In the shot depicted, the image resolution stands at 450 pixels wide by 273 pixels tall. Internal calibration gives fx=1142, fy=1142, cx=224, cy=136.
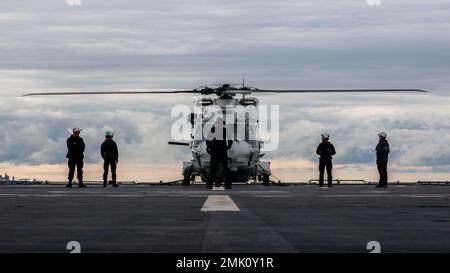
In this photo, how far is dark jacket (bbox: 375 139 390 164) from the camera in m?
47.0

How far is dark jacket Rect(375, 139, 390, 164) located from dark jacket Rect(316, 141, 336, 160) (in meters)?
1.91

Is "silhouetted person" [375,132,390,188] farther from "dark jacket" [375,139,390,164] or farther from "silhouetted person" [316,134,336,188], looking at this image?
"silhouetted person" [316,134,336,188]

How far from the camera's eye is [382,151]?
4694 centimetres

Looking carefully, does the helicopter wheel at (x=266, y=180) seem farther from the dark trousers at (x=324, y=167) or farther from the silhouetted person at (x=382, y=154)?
the silhouetted person at (x=382, y=154)

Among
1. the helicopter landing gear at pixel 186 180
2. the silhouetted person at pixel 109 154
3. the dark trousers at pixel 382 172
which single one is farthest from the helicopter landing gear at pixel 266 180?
the silhouetted person at pixel 109 154

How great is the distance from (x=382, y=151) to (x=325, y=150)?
2.36 metres

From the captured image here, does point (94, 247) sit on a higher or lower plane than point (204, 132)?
lower

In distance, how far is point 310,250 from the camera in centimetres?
1365

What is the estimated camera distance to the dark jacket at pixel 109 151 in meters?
45.9

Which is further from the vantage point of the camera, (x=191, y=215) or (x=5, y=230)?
(x=191, y=215)

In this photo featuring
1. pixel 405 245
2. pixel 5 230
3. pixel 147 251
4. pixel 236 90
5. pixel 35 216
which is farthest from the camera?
pixel 236 90
